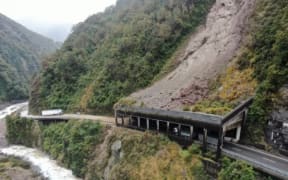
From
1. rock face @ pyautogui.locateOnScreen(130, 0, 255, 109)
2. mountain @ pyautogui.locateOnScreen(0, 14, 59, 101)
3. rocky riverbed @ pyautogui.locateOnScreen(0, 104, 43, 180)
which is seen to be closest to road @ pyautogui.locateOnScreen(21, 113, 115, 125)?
rock face @ pyautogui.locateOnScreen(130, 0, 255, 109)

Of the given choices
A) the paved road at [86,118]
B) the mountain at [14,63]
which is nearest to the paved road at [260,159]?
the paved road at [86,118]

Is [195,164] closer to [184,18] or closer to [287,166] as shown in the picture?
[287,166]

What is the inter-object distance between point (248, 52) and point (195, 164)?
12.6m

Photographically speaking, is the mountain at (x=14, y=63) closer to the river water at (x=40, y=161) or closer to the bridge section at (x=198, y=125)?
the river water at (x=40, y=161)

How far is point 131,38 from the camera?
163 feet

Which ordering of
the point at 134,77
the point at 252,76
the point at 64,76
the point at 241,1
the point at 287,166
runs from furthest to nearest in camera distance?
the point at 64,76 < the point at 134,77 < the point at 241,1 < the point at 252,76 < the point at 287,166

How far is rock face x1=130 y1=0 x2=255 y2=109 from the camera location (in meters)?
30.7

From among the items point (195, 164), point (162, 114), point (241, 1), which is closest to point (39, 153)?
point (162, 114)

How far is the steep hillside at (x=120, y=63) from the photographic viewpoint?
45.0 metres

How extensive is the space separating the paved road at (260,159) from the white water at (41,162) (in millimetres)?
21533

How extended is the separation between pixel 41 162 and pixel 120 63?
Result: 2022 cm

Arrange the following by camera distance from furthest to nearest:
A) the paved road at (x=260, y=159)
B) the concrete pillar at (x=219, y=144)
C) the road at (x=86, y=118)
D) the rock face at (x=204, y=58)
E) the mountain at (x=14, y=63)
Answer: the mountain at (x=14, y=63) → the road at (x=86, y=118) → the rock face at (x=204, y=58) → the concrete pillar at (x=219, y=144) → the paved road at (x=260, y=159)

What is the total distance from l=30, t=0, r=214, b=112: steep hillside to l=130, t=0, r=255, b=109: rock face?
15.2 ft

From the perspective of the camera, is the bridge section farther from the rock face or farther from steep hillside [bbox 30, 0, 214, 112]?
steep hillside [bbox 30, 0, 214, 112]
